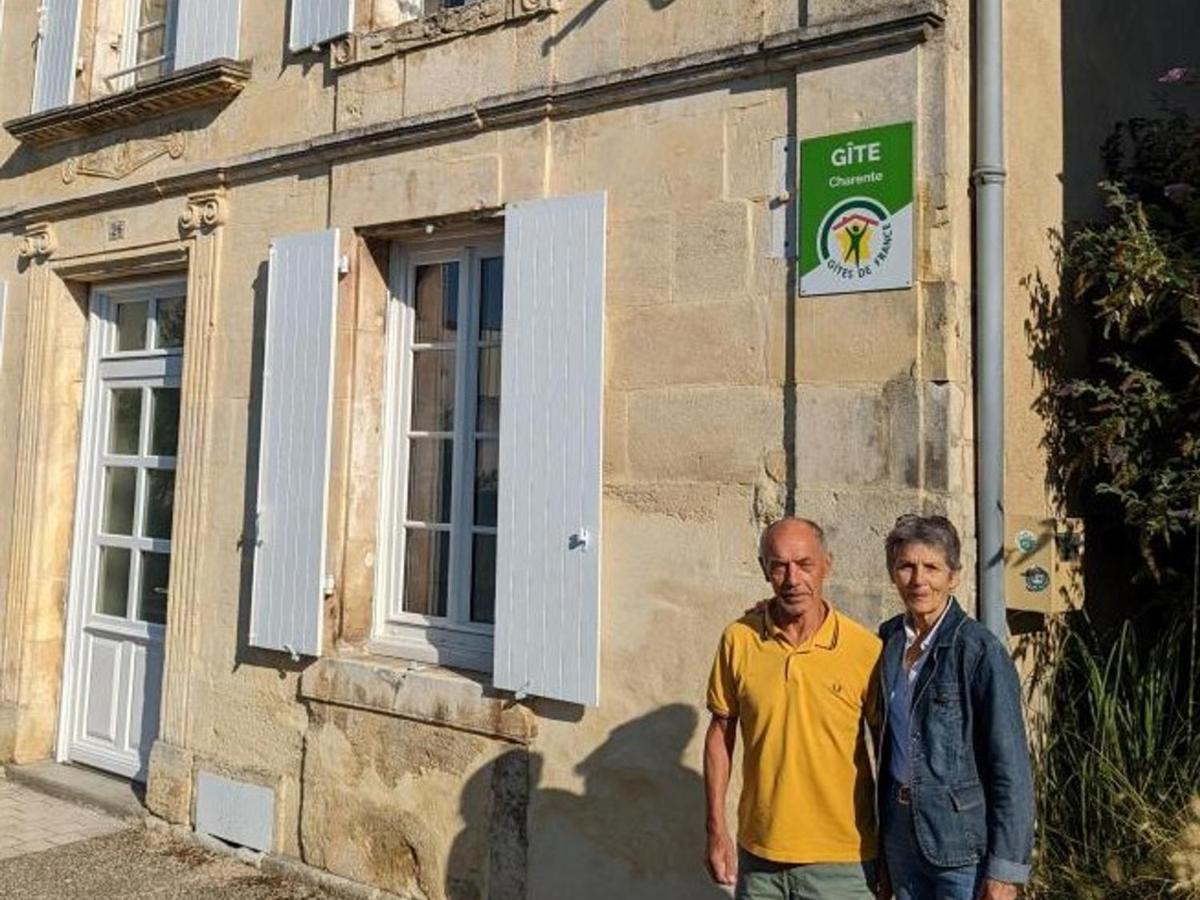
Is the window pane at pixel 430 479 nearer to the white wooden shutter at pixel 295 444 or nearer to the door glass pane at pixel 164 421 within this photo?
the white wooden shutter at pixel 295 444

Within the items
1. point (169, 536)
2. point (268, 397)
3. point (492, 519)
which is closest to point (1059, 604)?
point (492, 519)

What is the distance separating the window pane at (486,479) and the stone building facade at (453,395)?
0.01m

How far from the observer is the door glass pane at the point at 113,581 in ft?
20.2

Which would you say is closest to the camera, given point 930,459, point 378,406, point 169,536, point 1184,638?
point 930,459

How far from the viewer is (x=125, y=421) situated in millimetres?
6301

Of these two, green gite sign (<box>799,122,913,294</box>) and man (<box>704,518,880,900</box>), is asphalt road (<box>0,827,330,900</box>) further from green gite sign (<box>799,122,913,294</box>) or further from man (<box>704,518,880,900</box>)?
green gite sign (<box>799,122,913,294</box>)

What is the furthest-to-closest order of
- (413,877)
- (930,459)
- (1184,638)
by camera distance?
(413,877), (1184,638), (930,459)

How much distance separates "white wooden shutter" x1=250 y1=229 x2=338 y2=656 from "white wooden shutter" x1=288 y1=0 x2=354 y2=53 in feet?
3.01

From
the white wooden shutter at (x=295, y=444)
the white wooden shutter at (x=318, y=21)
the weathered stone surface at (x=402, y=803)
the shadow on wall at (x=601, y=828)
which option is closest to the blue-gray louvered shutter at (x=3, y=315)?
the white wooden shutter at (x=295, y=444)

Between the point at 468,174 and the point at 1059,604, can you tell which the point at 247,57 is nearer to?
the point at 468,174

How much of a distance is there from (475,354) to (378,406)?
1.73 ft

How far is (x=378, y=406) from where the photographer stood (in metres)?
5.01

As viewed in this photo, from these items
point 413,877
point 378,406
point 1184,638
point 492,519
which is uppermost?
point 378,406

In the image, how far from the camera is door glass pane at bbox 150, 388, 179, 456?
5.95 metres
